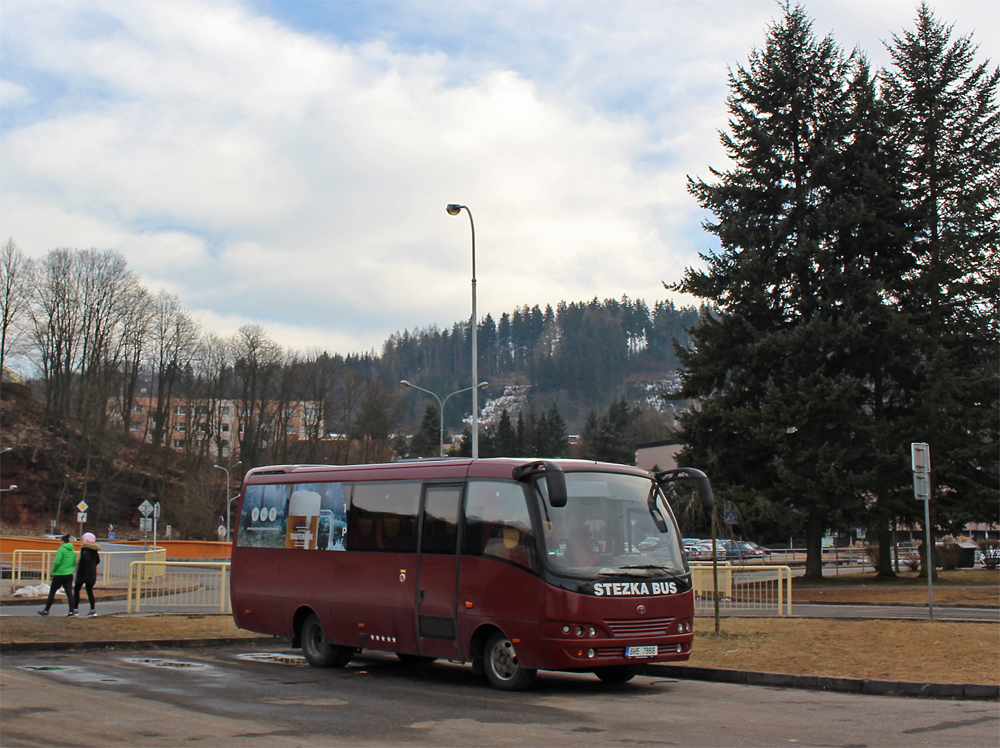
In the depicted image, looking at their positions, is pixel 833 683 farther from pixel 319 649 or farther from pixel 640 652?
pixel 319 649

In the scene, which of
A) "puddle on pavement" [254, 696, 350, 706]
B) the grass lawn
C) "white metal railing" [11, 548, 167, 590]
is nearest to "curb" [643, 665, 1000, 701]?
"puddle on pavement" [254, 696, 350, 706]

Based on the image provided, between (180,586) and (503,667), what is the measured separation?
1419 centimetres

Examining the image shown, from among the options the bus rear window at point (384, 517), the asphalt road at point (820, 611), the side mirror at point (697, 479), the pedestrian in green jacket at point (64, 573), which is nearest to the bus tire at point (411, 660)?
the bus rear window at point (384, 517)

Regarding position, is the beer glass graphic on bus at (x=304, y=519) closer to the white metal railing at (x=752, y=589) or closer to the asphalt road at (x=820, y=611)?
the asphalt road at (x=820, y=611)

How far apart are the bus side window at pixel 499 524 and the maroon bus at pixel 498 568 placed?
0.06 feet

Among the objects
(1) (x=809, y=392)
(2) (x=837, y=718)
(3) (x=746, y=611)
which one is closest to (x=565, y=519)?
(2) (x=837, y=718)

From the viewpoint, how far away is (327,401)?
9075cm

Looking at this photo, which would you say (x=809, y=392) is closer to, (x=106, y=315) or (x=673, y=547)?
(x=673, y=547)

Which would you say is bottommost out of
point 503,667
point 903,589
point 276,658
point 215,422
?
point 276,658

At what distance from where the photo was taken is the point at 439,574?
41.2ft

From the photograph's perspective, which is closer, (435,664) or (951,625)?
(435,664)

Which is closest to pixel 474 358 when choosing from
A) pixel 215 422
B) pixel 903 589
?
pixel 903 589

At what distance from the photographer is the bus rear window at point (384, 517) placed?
13.3 metres

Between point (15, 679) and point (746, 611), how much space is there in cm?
1557
